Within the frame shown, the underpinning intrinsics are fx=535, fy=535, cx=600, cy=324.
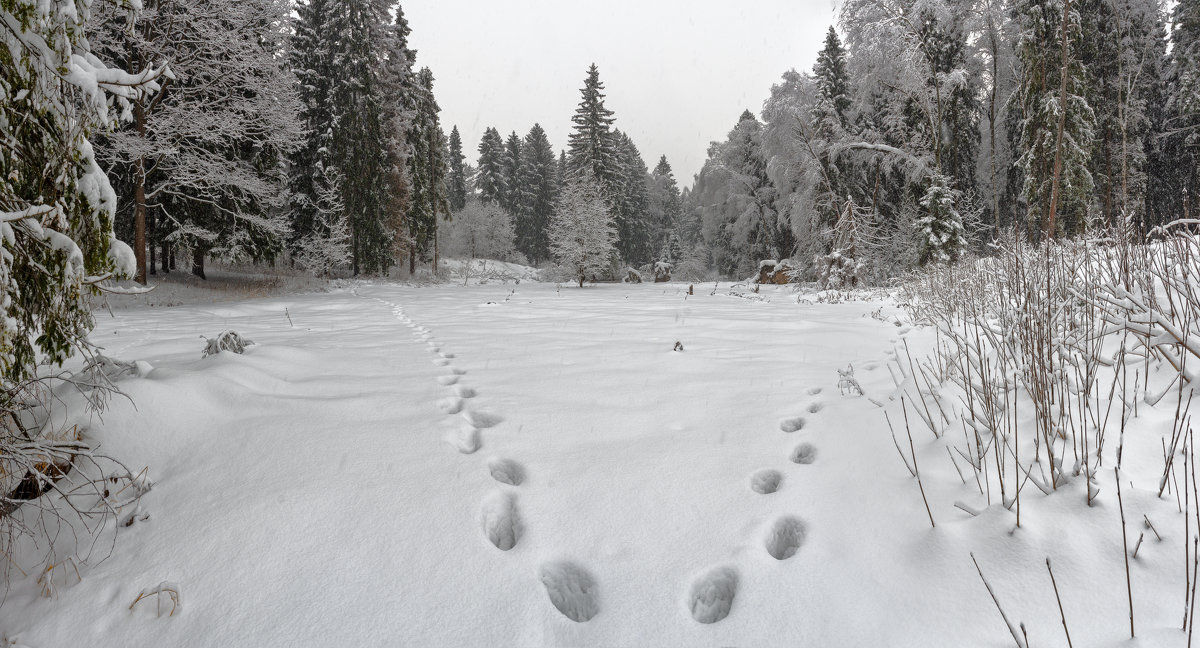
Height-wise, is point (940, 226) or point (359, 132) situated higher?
point (359, 132)

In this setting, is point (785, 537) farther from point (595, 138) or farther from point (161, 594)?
point (595, 138)

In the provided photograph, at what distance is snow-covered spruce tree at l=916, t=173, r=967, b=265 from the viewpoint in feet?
41.5

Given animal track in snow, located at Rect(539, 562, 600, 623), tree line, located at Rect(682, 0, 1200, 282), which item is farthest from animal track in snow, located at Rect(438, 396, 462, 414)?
tree line, located at Rect(682, 0, 1200, 282)

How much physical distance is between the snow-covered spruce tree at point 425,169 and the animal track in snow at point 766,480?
23.1 metres

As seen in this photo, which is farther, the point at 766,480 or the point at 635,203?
the point at 635,203

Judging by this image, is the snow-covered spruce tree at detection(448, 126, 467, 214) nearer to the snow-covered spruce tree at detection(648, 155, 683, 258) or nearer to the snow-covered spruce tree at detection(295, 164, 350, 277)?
the snow-covered spruce tree at detection(648, 155, 683, 258)

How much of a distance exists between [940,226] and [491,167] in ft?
123

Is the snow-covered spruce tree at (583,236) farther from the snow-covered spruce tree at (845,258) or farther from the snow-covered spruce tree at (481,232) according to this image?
the snow-covered spruce tree at (481,232)

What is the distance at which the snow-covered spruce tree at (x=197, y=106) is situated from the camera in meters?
8.66

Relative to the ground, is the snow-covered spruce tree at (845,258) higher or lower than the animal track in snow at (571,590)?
higher

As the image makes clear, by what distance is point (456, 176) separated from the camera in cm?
4634

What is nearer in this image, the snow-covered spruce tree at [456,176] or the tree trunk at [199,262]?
the tree trunk at [199,262]

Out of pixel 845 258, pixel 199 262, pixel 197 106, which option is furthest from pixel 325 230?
pixel 845 258

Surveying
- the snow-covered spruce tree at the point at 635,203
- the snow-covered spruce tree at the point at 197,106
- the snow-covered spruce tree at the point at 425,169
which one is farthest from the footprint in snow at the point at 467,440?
the snow-covered spruce tree at the point at 635,203
